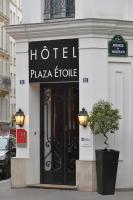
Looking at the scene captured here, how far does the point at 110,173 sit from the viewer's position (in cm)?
1511

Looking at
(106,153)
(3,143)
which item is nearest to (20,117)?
(106,153)

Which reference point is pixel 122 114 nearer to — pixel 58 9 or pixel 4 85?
pixel 58 9

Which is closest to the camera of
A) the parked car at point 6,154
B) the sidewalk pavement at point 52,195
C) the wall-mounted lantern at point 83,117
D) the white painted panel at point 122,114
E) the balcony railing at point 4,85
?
the sidewalk pavement at point 52,195

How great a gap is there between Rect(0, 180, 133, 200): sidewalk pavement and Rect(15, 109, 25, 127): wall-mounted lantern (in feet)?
5.89

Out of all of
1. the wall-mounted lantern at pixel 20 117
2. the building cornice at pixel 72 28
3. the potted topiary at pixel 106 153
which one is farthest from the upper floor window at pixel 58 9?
the potted topiary at pixel 106 153

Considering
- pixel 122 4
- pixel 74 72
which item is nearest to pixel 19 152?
pixel 74 72

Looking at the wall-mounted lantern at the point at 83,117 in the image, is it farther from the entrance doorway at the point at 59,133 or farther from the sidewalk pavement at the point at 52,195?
the sidewalk pavement at the point at 52,195

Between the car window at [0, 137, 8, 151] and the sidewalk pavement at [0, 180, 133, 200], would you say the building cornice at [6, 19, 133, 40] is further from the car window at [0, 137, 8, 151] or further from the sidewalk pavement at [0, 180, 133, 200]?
the car window at [0, 137, 8, 151]

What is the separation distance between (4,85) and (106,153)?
48.5 m

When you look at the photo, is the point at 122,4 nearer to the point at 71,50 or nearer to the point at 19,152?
the point at 71,50

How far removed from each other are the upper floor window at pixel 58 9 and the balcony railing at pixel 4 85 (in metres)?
45.4

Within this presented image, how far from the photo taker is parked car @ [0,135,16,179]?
22.7 m

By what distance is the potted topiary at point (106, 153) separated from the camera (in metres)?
15.0

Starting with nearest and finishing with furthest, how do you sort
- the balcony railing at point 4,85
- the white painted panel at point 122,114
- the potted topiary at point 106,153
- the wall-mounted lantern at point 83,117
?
the potted topiary at point 106,153
the wall-mounted lantern at point 83,117
the white painted panel at point 122,114
the balcony railing at point 4,85
